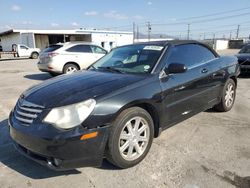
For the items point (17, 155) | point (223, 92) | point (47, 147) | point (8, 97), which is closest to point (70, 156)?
point (47, 147)

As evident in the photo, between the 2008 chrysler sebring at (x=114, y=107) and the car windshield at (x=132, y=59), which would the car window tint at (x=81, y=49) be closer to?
the car windshield at (x=132, y=59)

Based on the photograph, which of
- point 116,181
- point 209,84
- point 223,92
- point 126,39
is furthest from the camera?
point 126,39

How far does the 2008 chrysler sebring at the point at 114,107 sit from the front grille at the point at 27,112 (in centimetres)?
1

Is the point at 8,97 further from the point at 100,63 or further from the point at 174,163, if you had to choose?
the point at 174,163

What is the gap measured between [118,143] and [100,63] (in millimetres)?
2011

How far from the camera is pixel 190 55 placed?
4449 mm

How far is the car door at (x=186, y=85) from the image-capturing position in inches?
145

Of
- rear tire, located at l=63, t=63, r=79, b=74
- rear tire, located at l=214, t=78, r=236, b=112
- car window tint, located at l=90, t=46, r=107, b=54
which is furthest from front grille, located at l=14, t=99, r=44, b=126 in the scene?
car window tint, located at l=90, t=46, r=107, b=54

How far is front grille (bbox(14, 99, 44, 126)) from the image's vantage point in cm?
290

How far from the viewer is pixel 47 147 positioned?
2.67 metres

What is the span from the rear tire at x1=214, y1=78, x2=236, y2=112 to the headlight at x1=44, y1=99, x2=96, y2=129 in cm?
332

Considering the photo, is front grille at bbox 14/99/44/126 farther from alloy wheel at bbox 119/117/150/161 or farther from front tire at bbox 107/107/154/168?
alloy wheel at bbox 119/117/150/161

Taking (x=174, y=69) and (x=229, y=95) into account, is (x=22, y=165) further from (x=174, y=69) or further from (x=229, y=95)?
(x=229, y=95)

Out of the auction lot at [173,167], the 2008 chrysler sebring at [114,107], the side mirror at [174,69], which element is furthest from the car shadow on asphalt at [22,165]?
the side mirror at [174,69]
